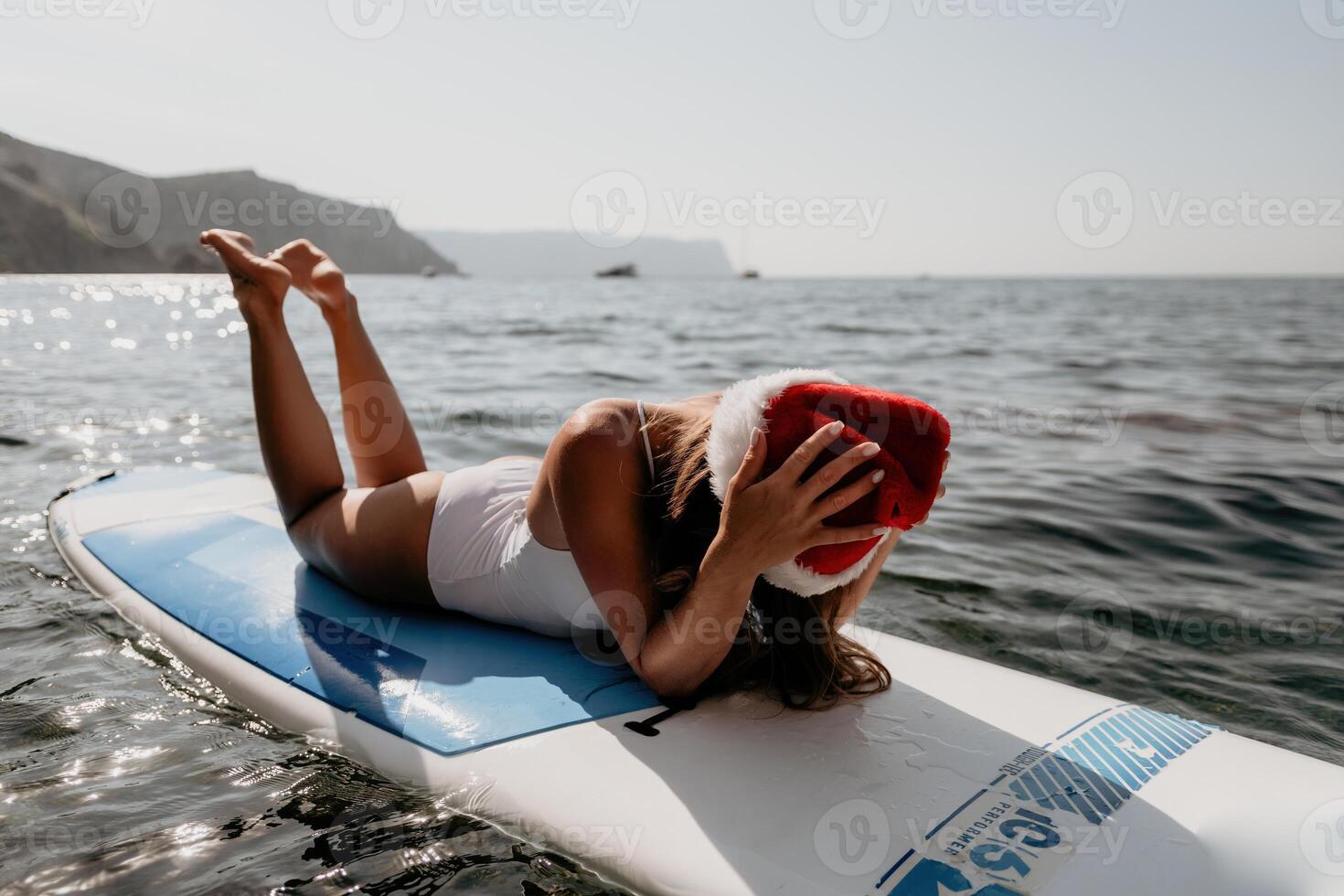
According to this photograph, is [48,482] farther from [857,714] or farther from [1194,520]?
[1194,520]

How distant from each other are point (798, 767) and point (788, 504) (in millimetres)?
736

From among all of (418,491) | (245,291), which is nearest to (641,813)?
(418,491)

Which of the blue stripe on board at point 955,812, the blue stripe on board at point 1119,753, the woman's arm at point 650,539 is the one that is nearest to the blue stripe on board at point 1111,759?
the blue stripe on board at point 1119,753

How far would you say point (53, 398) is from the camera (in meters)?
8.41

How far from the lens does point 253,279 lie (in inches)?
130

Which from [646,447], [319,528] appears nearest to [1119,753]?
[646,447]

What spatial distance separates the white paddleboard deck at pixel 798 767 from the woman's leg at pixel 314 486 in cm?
15

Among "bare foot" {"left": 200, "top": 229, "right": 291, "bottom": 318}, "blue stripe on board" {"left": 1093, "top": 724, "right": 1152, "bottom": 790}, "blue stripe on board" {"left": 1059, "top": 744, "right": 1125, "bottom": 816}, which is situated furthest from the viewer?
"bare foot" {"left": 200, "top": 229, "right": 291, "bottom": 318}

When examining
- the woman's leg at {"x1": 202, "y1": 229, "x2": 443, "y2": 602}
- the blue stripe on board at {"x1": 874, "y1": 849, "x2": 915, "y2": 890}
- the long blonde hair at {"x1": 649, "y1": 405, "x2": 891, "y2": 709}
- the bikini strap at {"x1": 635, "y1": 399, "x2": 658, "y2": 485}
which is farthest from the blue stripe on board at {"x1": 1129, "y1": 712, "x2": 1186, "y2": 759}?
the woman's leg at {"x1": 202, "y1": 229, "x2": 443, "y2": 602}

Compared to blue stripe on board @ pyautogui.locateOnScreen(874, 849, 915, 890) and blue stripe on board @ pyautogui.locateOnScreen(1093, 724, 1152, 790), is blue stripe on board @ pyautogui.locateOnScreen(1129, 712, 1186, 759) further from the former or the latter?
blue stripe on board @ pyautogui.locateOnScreen(874, 849, 915, 890)

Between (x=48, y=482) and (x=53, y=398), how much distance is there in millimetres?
3972

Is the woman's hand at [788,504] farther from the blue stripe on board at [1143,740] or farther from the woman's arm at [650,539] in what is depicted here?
the blue stripe on board at [1143,740]

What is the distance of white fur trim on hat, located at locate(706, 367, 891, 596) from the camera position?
1815 mm

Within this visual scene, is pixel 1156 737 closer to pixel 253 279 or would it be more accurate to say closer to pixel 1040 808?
pixel 1040 808
